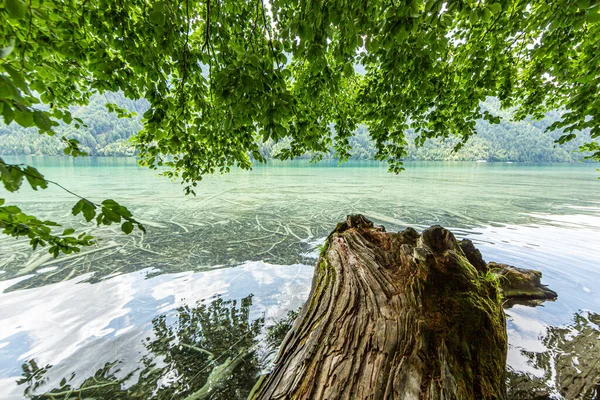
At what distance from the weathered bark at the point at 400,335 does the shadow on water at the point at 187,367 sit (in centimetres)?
122

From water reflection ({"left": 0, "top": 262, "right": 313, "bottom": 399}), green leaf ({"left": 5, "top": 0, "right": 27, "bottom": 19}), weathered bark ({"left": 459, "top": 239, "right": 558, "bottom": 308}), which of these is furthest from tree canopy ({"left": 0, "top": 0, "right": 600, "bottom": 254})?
weathered bark ({"left": 459, "top": 239, "right": 558, "bottom": 308})

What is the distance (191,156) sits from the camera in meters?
Answer: 4.89

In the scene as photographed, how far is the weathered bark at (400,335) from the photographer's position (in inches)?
71.7

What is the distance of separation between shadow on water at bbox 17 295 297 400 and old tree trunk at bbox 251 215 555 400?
1.15 metres

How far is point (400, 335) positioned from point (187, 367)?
3062 mm

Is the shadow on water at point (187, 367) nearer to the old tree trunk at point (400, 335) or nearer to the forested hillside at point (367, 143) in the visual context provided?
the old tree trunk at point (400, 335)

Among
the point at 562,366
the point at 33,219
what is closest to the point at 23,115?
the point at 33,219

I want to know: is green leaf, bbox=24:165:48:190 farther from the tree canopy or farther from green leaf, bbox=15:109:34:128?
green leaf, bbox=15:109:34:128

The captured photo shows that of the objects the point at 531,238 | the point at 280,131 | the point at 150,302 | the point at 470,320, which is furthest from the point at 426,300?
the point at 531,238

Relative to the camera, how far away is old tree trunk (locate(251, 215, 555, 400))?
1823mm

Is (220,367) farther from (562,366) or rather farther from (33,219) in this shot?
(562,366)

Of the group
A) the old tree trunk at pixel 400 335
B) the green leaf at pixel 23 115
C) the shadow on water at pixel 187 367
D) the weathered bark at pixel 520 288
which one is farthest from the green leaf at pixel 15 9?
the weathered bark at pixel 520 288

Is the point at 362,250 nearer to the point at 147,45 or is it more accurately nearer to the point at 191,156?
the point at 191,156

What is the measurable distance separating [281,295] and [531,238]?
984cm
